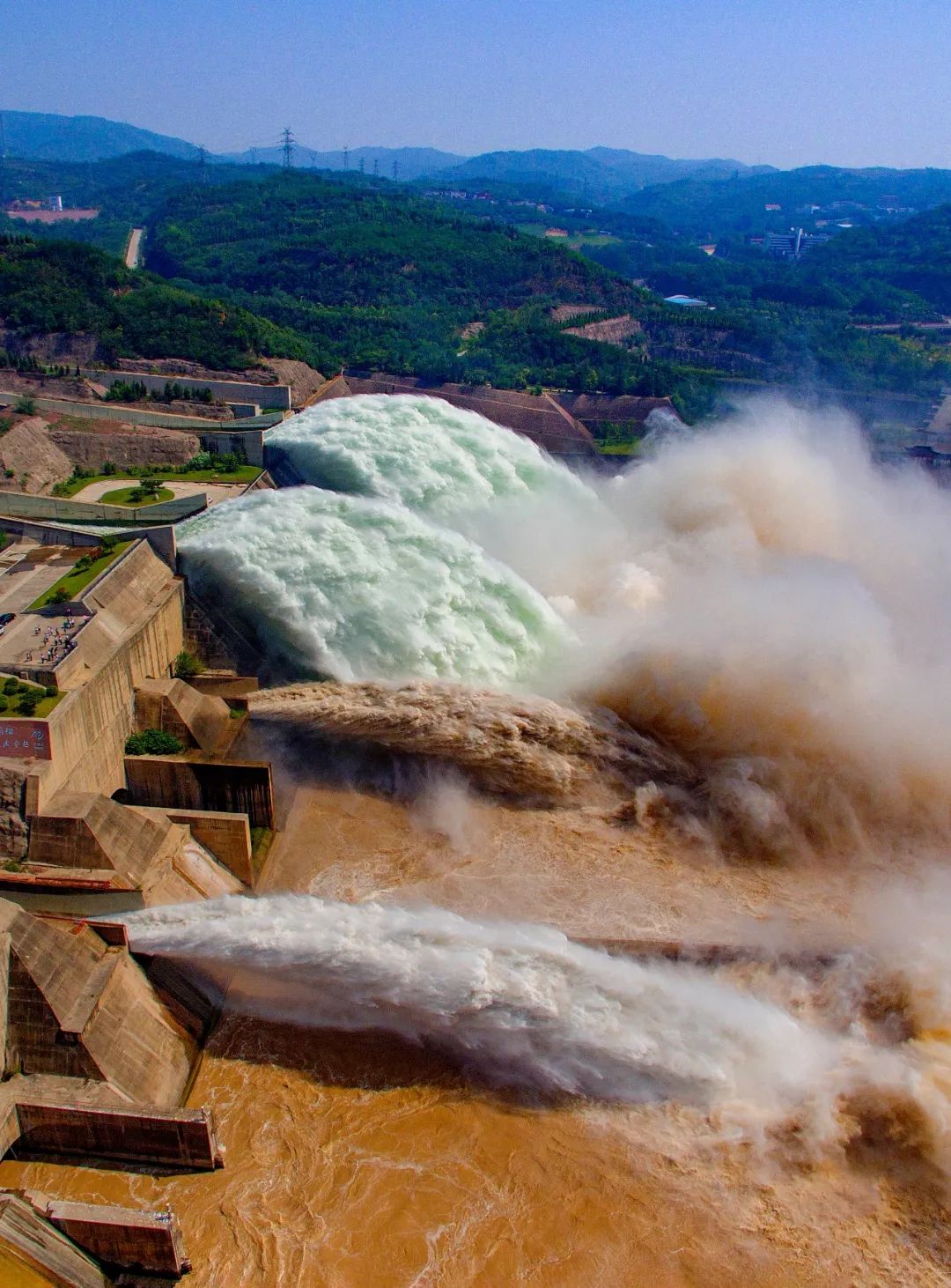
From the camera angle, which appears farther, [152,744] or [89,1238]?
[152,744]

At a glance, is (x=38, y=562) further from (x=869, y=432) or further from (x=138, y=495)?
(x=869, y=432)

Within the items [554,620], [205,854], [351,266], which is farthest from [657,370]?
[205,854]

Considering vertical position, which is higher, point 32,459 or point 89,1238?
point 32,459

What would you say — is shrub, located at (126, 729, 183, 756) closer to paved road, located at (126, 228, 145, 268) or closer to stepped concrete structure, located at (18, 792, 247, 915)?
stepped concrete structure, located at (18, 792, 247, 915)

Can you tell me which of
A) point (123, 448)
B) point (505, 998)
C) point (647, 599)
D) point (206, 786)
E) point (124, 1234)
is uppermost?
point (123, 448)

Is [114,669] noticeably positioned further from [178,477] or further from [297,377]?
[297,377]

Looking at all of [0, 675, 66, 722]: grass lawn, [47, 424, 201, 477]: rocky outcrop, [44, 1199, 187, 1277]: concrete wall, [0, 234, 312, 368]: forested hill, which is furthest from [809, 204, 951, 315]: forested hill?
[44, 1199, 187, 1277]: concrete wall

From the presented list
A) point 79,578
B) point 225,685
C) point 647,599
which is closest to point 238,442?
point 79,578
